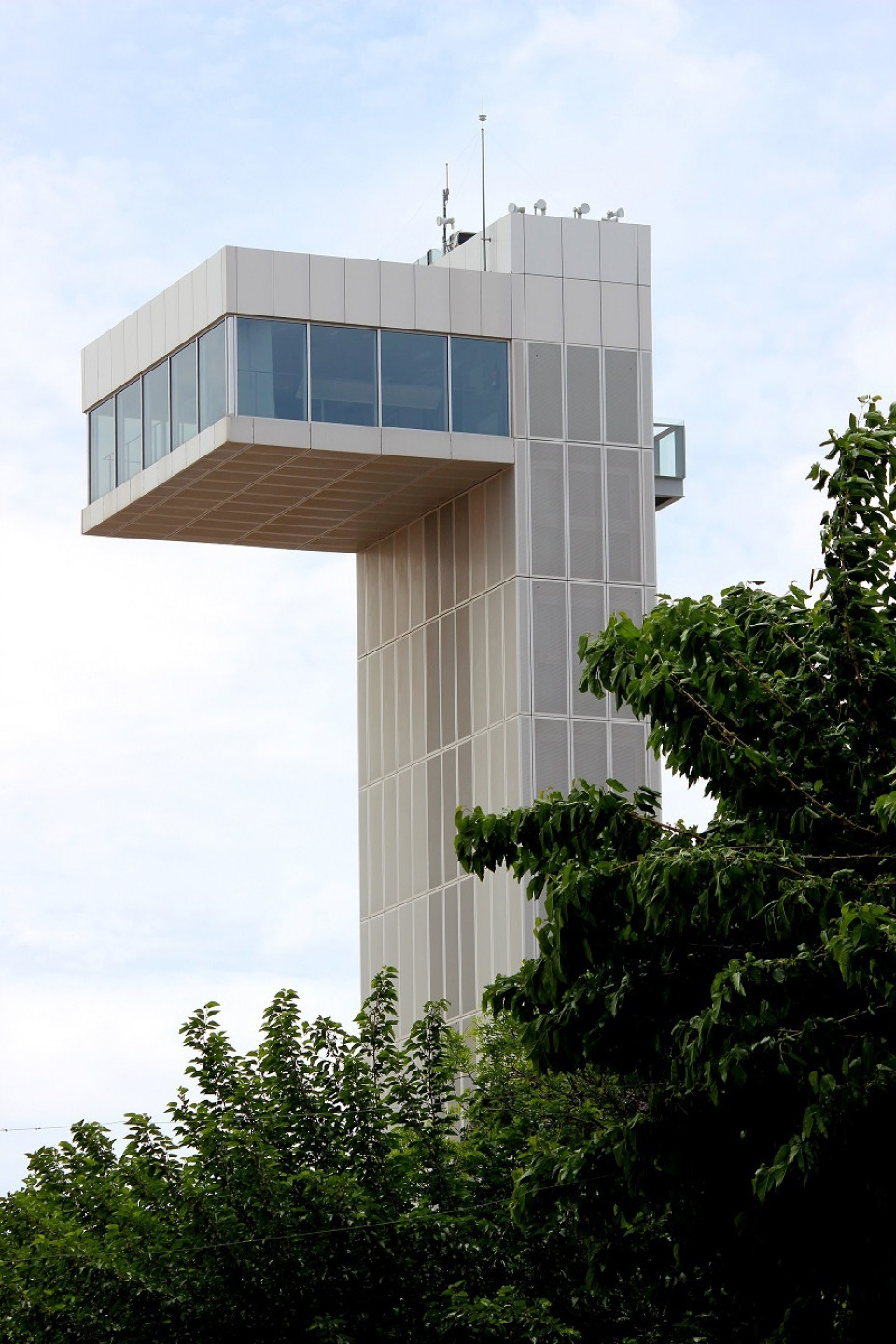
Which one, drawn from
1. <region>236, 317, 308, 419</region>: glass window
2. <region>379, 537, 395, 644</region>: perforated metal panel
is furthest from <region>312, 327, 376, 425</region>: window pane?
<region>379, 537, 395, 644</region>: perforated metal panel

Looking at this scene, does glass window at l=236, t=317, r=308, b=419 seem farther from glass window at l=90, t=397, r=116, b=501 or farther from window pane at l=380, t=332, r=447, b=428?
glass window at l=90, t=397, r=116, b=501

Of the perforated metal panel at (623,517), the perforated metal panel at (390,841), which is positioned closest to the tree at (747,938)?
the perforated metal panel at (623,517)

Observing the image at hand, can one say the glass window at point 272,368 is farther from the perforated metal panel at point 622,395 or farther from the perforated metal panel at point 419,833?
the perforated metal panel at point 419,833

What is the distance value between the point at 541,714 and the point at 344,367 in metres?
7.69

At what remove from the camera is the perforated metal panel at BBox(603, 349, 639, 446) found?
1966 inches

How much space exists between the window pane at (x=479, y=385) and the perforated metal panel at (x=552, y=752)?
5.86 m

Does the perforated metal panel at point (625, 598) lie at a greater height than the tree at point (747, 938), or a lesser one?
greater

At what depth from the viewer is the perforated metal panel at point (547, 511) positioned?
49.0 metres

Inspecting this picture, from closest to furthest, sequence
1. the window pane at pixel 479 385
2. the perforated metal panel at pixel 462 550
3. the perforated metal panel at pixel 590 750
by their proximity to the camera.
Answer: the perforated metal panel at pixel 590 750 < the window pane at pixel 479 385 < the perforated metal panel at pixel 462 550

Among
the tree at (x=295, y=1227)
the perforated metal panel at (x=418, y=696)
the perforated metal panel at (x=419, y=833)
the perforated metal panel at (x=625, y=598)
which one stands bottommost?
the tree at (x=295, y=1227)

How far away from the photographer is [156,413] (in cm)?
5091

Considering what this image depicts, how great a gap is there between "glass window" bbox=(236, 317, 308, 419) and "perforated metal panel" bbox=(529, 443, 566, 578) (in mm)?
4773

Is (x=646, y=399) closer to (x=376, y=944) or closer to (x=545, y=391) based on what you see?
(x=545, y=391)


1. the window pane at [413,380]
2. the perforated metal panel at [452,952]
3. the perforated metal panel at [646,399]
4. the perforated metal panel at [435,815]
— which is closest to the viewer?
the window pane at [413,380]
